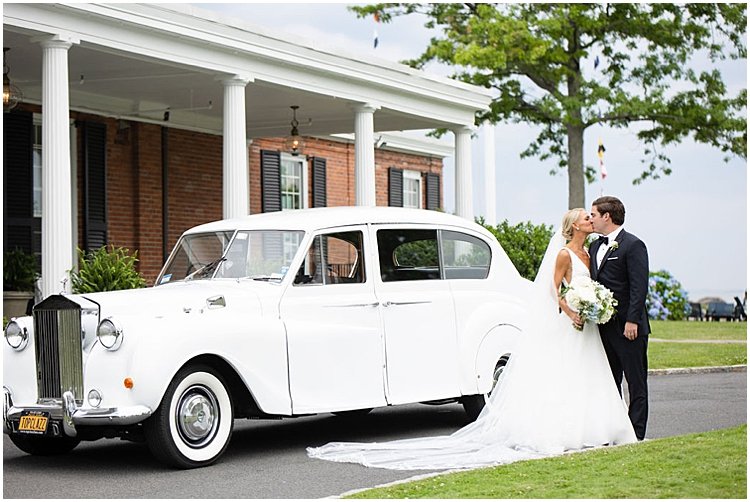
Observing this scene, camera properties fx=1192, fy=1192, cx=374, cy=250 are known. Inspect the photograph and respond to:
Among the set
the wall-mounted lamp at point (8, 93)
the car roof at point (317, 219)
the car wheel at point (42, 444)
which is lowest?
the car wheel at point (42, 444)

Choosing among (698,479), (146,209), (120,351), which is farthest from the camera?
(146,209)

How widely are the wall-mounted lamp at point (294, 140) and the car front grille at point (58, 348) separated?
42.4 feet

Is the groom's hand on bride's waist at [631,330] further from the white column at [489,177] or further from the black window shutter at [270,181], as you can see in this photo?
the white column at [489,177]

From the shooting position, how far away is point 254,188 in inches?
1009

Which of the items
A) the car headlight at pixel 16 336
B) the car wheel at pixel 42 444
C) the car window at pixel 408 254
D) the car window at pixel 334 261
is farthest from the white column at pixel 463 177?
the car headlight at pixel 16 336

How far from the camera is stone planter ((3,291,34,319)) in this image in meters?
18.0

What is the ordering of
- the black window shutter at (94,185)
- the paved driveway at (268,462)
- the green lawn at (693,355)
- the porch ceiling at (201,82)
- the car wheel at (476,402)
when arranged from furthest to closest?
the black window shutter at (94,185), the green lawn at (693,355), the porch ceiling at (201,82), the car wheel at (476,402), the paved driveway at (268,462)

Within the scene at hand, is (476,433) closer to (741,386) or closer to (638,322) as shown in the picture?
(638,322)

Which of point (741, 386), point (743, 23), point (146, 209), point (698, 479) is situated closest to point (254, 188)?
point (146, 209)

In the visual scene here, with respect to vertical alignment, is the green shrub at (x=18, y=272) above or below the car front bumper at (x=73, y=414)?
above

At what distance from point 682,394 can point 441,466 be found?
6.46 meters

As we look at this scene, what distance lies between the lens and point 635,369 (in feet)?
32.0

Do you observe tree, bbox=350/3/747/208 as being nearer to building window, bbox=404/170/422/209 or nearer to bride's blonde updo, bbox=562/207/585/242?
building window, bbox=404/170/422/209

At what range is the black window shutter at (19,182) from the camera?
65.1 ft
